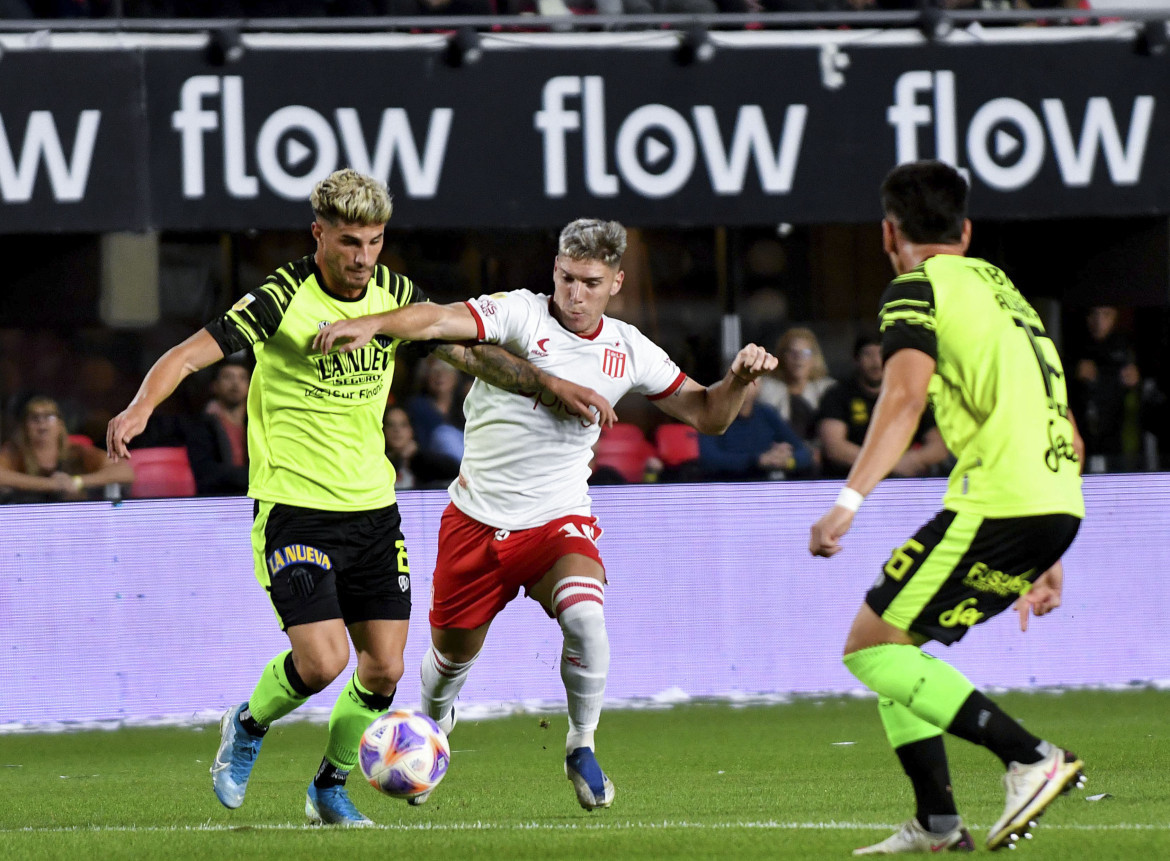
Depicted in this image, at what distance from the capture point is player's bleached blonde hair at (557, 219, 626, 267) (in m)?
5.98

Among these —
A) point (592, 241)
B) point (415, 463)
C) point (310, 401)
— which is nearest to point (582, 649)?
point (310, 401)

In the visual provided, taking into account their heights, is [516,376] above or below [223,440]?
above

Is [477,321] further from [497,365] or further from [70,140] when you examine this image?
[70,140]

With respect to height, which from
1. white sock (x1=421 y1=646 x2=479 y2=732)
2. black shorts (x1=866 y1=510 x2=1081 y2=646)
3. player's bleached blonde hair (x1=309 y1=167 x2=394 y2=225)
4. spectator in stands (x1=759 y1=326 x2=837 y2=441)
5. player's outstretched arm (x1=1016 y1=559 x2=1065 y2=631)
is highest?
player's bleached blonde hair (x1=309 y1=167 x2=394 y2=225)

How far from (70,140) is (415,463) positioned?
266 cm

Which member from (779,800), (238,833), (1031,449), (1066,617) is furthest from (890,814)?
(1066,617)

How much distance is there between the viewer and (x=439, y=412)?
10.2 meters

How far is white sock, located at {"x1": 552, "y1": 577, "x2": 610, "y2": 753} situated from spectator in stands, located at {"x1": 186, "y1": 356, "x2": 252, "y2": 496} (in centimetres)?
417

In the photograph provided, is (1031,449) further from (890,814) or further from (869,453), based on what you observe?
(890,814)

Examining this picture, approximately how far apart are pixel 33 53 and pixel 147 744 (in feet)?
12.8

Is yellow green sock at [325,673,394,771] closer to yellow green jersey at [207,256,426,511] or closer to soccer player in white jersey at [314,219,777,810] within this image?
soccer player in white jersey at [314,219,777,810]

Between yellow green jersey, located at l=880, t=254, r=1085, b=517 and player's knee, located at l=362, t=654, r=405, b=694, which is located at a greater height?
yellow green jersey, located at l=880, t=254, r=1085, b=517

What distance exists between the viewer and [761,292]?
37.5 feet

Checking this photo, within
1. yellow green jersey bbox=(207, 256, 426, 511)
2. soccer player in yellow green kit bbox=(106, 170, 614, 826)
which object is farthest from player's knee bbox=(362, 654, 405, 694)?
yellow green jersey bbox=(207, 256, 426, 511)
